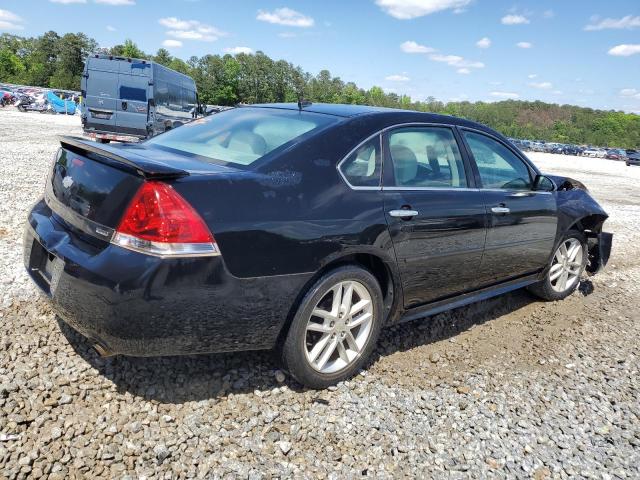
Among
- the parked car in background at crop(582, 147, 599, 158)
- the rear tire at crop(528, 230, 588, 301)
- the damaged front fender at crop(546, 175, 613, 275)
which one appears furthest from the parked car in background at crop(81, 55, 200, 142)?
the parked car in background at crop(582, 147, 599, 158)

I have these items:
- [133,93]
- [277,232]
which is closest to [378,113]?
[277,232]

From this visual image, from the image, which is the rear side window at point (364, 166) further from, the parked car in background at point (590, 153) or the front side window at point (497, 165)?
the parked car in background at point (590, 153)

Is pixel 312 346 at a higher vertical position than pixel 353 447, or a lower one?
higher

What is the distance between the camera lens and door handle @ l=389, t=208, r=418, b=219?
3045 millimetres

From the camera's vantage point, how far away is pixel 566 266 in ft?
16.2

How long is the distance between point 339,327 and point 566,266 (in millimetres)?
3023

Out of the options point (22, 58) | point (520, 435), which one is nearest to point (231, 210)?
point (520, 435)

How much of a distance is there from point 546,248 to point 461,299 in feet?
4.07

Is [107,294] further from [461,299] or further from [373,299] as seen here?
[461,299]

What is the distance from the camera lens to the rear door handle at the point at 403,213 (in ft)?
9.99

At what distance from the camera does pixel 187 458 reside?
7.66 ft

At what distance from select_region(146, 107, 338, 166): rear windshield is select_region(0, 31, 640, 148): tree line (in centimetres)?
7731

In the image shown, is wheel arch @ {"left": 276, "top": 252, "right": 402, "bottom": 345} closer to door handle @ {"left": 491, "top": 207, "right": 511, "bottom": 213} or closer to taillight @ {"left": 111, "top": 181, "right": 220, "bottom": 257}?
taillight @ {"left": 111, "top": 181, "right": 220, "bottom": 257}

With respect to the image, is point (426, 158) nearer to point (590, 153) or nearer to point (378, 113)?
point (378, 113)
